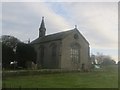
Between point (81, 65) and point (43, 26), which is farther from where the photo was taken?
point (43, 26)

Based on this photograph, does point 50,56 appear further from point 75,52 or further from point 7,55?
Answer: point 7,55

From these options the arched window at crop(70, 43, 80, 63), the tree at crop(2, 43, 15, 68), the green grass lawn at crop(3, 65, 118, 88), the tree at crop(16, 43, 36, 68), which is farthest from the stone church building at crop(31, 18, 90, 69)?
the green grass lawn at crop(3, 65, 118, 88)

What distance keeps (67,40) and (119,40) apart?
3057 centimetres

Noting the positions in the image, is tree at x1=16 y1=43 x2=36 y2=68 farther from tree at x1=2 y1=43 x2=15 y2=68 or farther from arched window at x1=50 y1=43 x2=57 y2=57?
arched window at x1=50 y1=43 x2=57 y2=57

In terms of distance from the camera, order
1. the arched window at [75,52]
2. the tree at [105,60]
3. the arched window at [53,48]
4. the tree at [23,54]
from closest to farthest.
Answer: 1. the tree at [23,54]
2. the arched window at [75,52]
3. the arched window at [53,48]
4. the tree at [105,60]

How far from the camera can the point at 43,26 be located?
5409 cm

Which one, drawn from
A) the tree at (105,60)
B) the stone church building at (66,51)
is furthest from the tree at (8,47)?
the tree at (105,60)

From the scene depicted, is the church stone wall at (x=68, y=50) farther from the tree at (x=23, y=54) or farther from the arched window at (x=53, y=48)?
the tree at (x=23, y=54)

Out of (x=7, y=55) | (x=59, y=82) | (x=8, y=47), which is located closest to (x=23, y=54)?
(x=8, y=47)

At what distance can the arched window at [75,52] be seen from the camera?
4411 cm

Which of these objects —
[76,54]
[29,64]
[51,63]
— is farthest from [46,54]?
[29,64]

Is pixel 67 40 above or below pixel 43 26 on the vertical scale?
below

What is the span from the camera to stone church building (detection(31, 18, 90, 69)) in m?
42.7

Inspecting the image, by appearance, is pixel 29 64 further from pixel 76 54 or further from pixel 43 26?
pixel 43 26
